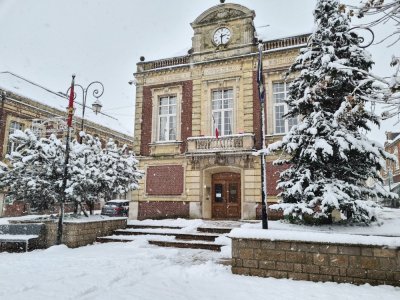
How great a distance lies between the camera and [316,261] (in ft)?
20.8

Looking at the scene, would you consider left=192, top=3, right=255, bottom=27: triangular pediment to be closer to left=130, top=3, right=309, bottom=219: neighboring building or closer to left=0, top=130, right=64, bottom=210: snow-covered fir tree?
left=130, top=3, right=309, bottom=219: neighboring building

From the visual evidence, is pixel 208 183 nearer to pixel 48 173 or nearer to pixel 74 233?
pixel 74 233

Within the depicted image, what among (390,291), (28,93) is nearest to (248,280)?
(390,291)

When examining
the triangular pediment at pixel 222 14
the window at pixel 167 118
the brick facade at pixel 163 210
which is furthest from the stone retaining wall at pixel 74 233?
the triangular pediment at pixel 222 14

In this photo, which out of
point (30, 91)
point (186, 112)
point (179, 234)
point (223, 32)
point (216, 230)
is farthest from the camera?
point (30, 91)

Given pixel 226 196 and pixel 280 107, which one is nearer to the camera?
pixel 280 107

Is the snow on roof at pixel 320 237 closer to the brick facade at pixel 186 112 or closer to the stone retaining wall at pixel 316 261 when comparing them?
the stone retaining wall at pixel 316 261

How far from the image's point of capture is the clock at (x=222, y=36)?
17.4 meters

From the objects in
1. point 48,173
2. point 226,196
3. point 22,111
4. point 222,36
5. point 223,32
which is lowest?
point 226,196

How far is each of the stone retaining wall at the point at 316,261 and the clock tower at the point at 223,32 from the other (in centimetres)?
1254

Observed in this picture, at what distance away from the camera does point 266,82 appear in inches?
639

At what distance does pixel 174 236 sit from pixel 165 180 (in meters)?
5.70

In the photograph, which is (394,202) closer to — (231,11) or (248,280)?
(231,11)

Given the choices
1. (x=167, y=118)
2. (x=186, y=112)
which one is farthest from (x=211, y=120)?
(x=167, y=118)
